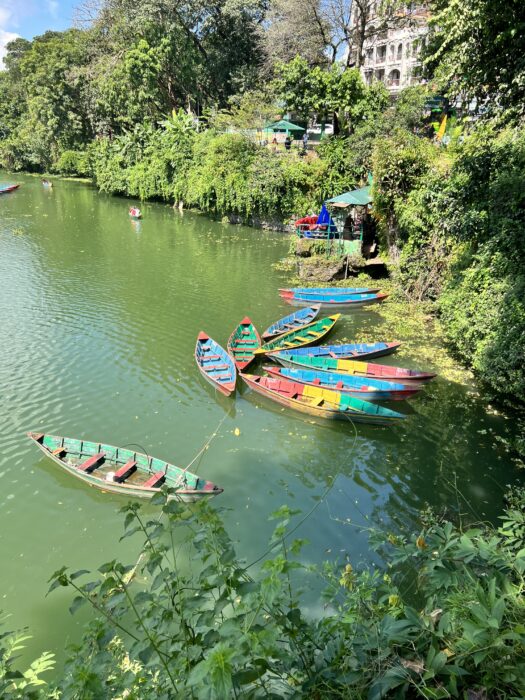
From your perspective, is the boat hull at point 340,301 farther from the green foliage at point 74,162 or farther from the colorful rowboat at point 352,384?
the green foliage at point 74,162

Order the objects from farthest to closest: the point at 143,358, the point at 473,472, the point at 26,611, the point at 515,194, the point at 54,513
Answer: the point at 143,358, the point at 515,194, the point at 473,472, the point at 54,513, the point at 26,611

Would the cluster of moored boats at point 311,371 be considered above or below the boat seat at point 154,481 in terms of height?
above

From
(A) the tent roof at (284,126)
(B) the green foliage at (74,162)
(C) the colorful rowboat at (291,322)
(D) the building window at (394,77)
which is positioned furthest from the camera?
(B) the green foliage at (74,162)

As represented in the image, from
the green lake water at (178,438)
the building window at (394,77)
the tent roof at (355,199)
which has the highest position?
the building window at (394,77)

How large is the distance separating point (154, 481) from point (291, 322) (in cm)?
853

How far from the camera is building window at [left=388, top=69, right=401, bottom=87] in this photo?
45.2m

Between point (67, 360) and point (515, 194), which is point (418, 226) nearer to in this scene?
point (515, 194)

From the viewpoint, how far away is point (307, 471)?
29.6 ft

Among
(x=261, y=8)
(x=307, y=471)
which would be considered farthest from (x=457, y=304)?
(x=261, y=8)

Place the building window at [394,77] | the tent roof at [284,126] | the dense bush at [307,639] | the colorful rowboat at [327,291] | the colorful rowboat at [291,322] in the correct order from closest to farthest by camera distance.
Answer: the dense bush at [307,639] → the colorful rowboat at [291,322] → the colorful rowboat at [327,291] → the tent roof at [284,126] → the building window at [394,77]

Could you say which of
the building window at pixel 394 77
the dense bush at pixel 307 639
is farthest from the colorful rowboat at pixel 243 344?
the building window at pixel 394 77

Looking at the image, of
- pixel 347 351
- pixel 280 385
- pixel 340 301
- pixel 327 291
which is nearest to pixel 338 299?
pixel 340 301

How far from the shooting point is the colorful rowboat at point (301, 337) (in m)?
13.3

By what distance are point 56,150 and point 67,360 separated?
4989 centimetres
